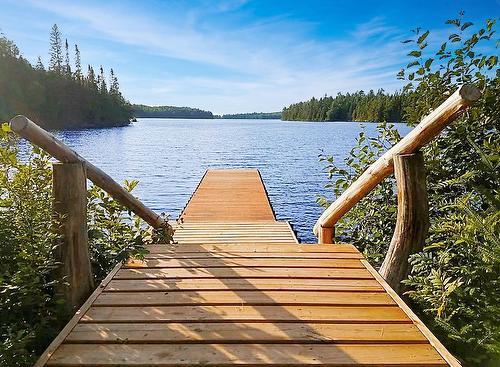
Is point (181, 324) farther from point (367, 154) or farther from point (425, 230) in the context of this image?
point (367, 154)

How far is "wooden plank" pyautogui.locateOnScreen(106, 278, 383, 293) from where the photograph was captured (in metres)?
2.78

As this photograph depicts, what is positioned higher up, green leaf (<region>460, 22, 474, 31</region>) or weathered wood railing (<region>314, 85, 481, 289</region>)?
green leaf (<region>460, 22, 474, 31</region>)

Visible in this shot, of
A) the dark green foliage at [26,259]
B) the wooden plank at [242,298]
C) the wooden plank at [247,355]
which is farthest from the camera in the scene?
the wooden plank at [242,298]

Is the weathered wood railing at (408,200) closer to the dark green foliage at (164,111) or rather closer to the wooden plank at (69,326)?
the wooden plank at (69,326)

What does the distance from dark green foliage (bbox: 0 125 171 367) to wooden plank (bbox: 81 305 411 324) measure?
0.26m

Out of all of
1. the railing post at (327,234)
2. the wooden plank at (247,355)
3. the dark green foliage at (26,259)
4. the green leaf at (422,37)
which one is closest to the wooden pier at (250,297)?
the wooden plank at (247,355)

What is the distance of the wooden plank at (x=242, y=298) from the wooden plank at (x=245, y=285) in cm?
7

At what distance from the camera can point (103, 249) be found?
337cm

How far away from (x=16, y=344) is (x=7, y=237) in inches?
30.6

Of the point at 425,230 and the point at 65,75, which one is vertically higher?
the point at 65,75

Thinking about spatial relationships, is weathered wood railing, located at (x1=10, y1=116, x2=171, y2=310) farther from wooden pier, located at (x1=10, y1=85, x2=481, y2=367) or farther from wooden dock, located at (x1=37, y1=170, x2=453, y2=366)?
wooden dock, located at (x1=37, y1=170, x2=453, y2=366)

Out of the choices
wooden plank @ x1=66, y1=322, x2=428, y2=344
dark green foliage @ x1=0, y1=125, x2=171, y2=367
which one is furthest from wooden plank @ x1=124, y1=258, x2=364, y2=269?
wooden plank @ x1=66, y1=322, x2=428, y2=344

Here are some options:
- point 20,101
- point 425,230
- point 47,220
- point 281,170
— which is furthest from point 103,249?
point 20,101

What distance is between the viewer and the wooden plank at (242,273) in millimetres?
3014
